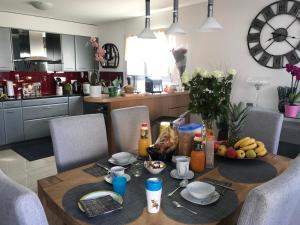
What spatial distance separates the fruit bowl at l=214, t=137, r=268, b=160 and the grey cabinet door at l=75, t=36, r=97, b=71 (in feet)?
13.9

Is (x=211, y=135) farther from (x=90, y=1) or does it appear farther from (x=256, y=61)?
(x=90, y=1)

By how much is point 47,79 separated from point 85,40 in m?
1.16

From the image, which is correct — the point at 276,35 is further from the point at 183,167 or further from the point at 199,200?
the point at 199,200

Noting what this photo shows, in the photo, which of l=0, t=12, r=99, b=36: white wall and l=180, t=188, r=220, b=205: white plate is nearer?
l=180, t=188, r=220, b=205: white plate

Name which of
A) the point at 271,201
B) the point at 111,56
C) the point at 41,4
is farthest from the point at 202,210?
the point at 111,56

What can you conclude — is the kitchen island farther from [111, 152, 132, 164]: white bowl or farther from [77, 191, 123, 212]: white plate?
[77, 191, 123, 212]: white plate

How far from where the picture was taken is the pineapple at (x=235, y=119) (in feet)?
5.60

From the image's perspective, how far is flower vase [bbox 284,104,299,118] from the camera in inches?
106

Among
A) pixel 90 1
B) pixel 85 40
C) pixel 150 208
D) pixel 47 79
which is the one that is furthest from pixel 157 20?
pixel 150 208

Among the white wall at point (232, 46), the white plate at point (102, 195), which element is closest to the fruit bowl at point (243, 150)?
the white plate at point (102, 195)

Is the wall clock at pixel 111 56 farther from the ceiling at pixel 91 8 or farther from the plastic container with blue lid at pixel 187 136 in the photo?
the plastic container with blue lid at pixel 187 136

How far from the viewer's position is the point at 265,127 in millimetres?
2096

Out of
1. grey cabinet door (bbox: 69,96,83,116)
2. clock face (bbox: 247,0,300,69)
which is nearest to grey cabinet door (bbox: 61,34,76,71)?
grey cabinet door (bbox: 69,96,83,116)

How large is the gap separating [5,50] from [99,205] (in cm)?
418
